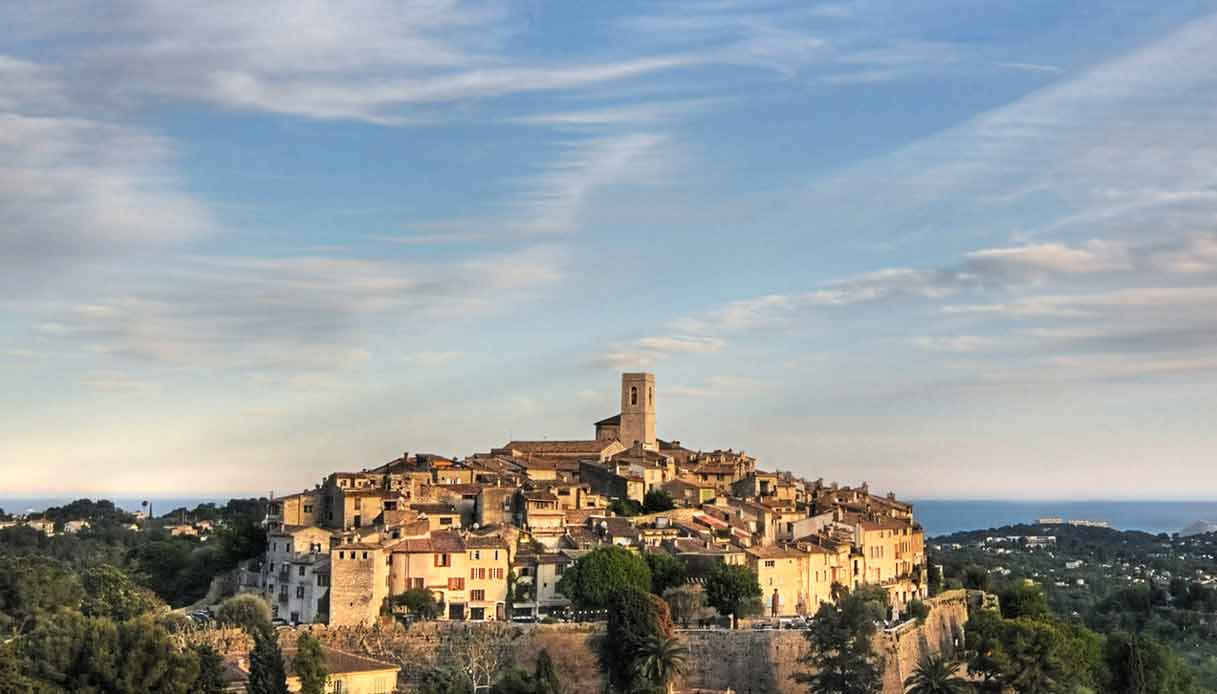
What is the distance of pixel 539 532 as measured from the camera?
60812 millimetres

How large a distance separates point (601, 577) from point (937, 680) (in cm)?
1262

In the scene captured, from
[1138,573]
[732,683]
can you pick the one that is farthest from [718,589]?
[1138,573]

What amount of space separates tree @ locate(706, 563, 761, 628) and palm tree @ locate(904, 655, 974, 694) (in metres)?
6.93

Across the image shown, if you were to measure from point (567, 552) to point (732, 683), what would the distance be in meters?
10.3

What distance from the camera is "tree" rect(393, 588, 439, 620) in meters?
53.2

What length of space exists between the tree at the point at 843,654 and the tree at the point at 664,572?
7.14 metres

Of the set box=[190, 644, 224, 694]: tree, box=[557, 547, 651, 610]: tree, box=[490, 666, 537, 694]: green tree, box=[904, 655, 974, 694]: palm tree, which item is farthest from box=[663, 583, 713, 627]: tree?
box=[190, 644, 224, 694]: tree

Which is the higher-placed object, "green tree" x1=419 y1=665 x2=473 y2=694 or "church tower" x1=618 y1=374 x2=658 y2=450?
"church tower" x1=618 y1=374 x2=658 y2=450

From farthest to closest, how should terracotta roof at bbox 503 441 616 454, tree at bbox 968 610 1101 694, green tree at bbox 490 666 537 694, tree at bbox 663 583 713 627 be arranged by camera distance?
terracotta roof at bbox 503 441 616 454
tree at bbox 663 583 713 627
tree at bbox 968 610 1101 694
green tree at bbox 490 666 537 694

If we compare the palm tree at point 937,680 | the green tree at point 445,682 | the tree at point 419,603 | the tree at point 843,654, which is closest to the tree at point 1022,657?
the palm tree at point 937,680

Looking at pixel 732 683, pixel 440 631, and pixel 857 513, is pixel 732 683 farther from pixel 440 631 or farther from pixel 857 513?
pixel 857 513

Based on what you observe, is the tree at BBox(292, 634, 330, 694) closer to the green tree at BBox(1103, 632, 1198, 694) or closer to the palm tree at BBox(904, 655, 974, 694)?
the palm tree at BBox(904, 655, 974, 694)

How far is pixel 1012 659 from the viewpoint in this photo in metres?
52.7

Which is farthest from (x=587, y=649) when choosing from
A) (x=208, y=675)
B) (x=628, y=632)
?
(x=208, y=675)
